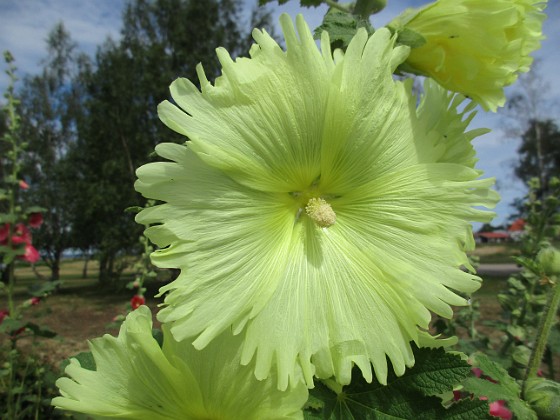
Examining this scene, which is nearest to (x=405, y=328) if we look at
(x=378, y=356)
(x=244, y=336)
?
(x=378, y=356)

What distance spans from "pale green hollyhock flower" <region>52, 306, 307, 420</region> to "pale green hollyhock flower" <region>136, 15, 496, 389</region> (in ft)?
0.18

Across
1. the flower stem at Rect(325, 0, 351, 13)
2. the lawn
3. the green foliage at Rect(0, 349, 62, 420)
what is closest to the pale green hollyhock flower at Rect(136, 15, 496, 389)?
the flower stem at Rect(325, 0, 351, 13)

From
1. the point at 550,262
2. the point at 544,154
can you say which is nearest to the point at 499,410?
the point at 550,262

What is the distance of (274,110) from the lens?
911 millimetres

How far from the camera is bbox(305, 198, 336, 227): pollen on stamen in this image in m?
1.04

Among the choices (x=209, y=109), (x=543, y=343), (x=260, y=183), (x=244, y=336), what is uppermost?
(x=209, y=109)

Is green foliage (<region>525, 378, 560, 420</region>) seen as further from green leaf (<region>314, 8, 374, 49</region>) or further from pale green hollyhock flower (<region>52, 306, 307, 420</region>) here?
green leaf (<region>314, 8, 374, 49</region>)

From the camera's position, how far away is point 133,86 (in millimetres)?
20500

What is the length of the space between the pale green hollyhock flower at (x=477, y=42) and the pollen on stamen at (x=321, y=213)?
36 cm

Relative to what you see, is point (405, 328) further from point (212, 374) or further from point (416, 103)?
point (416, 103)

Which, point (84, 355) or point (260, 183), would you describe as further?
point (84, 355)

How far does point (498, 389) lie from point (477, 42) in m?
Answer: 0.84

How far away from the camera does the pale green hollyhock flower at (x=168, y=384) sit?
87cm

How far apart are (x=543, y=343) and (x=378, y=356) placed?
2.12 ft
